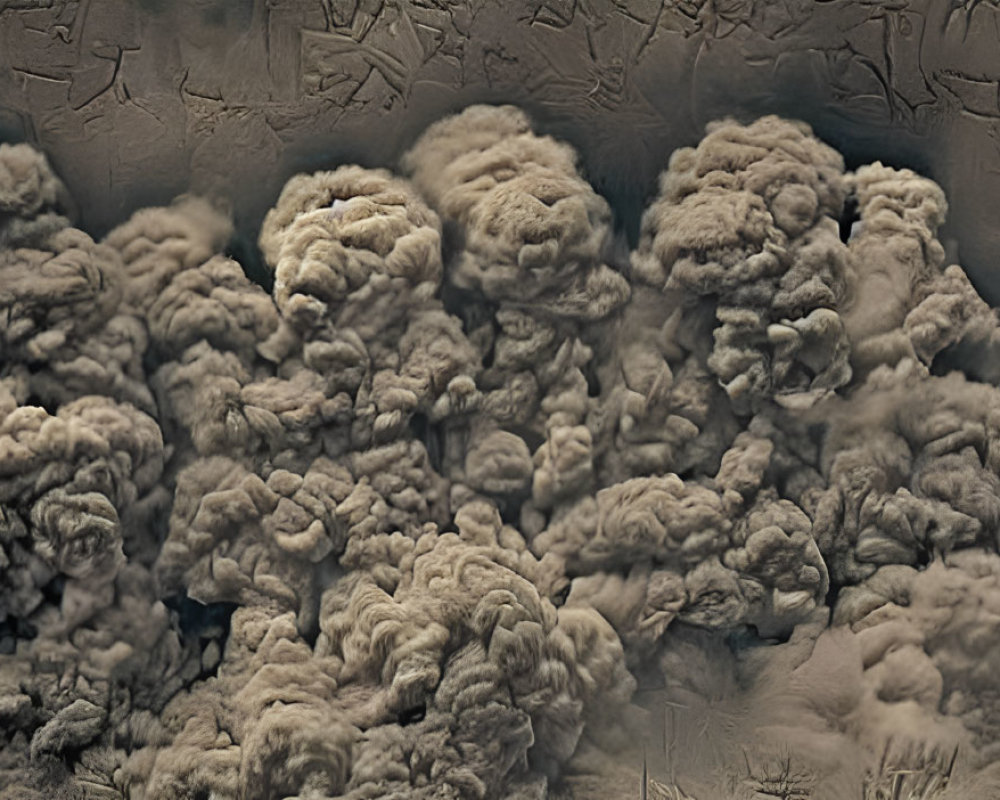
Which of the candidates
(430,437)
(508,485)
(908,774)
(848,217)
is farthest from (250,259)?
(908,774)

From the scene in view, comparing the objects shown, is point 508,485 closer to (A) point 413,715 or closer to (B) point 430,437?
(B) point 430,437

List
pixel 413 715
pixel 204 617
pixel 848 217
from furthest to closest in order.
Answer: pixel 848 217
pixel 204 617
pixel 413 715

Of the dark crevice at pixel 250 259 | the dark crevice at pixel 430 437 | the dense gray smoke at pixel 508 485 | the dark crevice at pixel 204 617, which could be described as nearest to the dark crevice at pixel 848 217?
the dense gray smoke at pixel 508 485

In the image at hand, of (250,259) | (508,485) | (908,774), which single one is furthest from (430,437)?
(908,774)

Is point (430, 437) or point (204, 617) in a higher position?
point (430, 437)

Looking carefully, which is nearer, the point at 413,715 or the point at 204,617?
the point at 413,715

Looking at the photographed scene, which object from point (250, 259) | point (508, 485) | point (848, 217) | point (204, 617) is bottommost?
point (204, 617)

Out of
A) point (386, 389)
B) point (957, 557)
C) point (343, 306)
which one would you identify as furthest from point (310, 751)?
point (957, 557)

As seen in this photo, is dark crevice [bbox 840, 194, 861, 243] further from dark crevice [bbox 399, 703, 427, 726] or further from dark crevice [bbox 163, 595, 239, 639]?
dark crevice [bbox 163, 595, 239, 639]

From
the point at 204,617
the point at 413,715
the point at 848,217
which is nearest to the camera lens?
the point at 413,715
